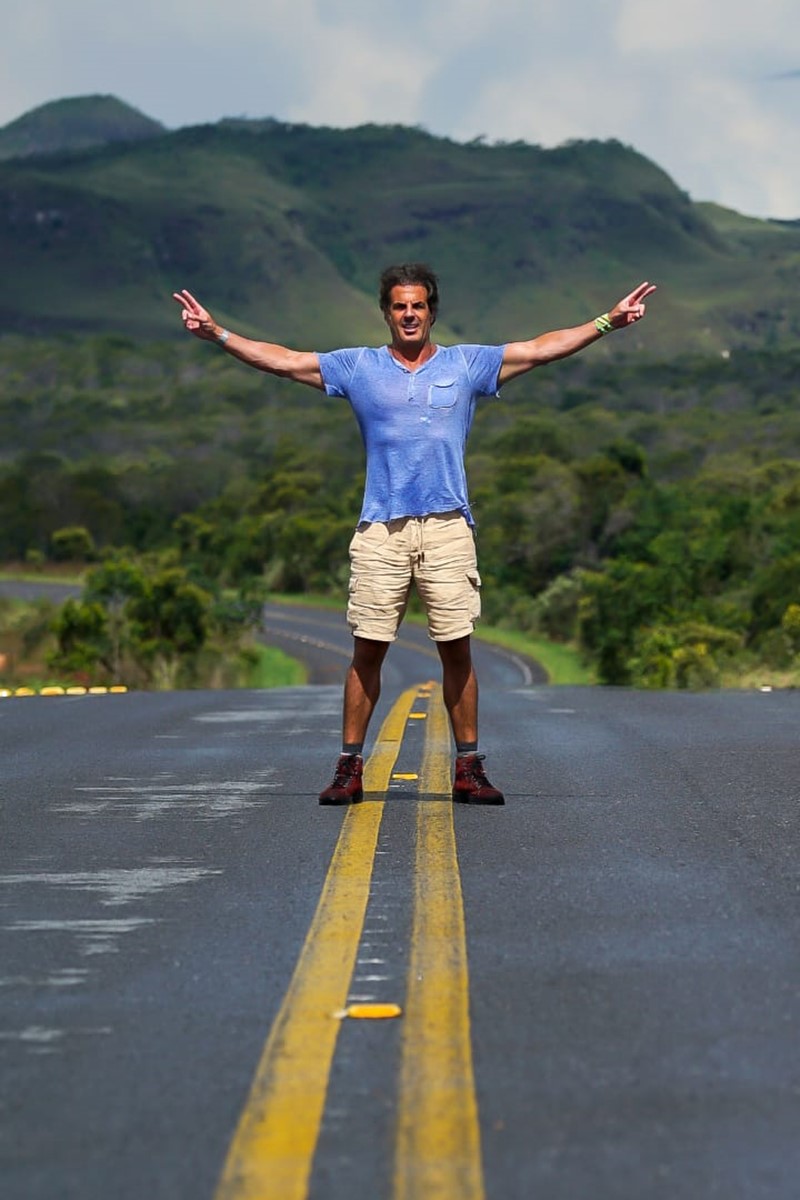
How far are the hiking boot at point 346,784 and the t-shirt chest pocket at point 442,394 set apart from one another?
149 cm

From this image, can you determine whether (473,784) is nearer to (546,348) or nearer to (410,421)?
(410,421)

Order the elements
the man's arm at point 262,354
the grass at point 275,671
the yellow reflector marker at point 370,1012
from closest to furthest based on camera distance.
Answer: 1. the yellow reflector marker at point 370,1012
2. the man's arm at point 262,354
3. the grass at point 275,671

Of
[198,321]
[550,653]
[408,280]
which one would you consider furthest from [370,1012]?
[550,653]

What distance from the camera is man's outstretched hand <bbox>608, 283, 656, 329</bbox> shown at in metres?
9.12

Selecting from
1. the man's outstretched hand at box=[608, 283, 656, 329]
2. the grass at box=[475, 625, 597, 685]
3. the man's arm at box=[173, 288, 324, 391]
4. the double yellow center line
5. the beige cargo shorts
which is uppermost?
the man's outstretched hand at box=[608, 283, 656, 329]

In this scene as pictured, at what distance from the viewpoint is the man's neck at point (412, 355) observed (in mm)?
8734

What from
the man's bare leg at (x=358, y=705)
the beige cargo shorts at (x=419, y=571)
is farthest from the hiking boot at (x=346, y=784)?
the beige cargo shorts at (x=419, y=571)

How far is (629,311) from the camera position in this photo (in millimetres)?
9211

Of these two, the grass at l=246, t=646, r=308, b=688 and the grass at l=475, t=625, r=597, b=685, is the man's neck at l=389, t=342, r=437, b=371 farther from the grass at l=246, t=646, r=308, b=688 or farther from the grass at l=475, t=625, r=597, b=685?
the grass at l=246, t=646, r=308, b=688

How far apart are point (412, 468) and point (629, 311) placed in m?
1.28

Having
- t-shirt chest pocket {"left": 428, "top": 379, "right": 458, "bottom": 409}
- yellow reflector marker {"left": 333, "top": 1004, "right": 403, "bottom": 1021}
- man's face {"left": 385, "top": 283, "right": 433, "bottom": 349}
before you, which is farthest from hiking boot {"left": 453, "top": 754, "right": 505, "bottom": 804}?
A: yellow reflector marker {"left": 333, "top": 1004, "right": 403, "bottom": 1021}

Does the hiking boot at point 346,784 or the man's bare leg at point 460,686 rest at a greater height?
the man's bare leg at point 460,686

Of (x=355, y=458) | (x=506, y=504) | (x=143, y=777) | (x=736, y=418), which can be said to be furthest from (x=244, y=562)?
(x=143, y=777)

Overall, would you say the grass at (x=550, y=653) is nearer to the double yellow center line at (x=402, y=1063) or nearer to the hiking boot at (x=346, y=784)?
the hiking boot at (x=346, y=784)
